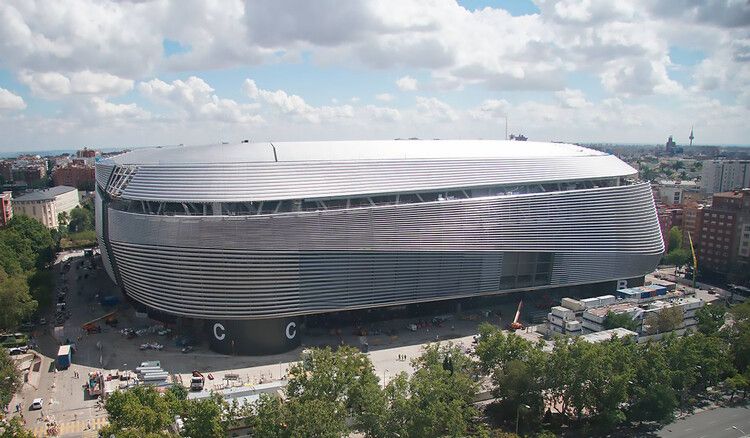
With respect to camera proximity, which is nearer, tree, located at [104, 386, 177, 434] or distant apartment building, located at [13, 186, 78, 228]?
tree, located at [104, 386, 177, 434]

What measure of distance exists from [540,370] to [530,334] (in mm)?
21186

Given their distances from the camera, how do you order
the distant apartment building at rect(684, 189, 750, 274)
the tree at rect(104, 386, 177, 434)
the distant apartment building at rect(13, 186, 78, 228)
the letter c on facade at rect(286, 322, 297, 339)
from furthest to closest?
1. the distant apartment building at rect(13, 186, 78, 228)
2. the distant apartment building at rect(684, 189, 750, 274)
3. the letter c on facade at rect(286, 322, 297, 339)
4. the tree at rect(104, 386, 177, 434)

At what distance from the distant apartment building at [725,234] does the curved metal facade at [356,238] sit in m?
23.8

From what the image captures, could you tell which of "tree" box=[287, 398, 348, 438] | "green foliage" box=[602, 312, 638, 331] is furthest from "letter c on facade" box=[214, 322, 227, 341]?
"green foliage" box=[602, 312, 638, 331]

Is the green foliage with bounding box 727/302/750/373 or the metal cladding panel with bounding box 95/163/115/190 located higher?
the metal cladding panel with bounding box 95/163/115/190

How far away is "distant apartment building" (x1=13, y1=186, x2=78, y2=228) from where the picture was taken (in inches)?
4776

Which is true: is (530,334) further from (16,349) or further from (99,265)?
(99,265)

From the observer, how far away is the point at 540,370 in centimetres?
4175

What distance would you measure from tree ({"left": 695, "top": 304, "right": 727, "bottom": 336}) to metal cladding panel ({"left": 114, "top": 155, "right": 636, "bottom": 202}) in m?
21.5

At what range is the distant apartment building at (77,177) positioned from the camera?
563 feet

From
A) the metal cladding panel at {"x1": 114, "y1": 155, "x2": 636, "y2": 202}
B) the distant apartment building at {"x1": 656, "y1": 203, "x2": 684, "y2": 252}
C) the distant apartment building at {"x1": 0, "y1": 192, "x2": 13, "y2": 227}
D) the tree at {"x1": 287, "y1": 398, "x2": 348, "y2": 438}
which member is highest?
the metal cladding panel at {"x1": 114, "y1": 155, "x2": 636, "y2": 202}

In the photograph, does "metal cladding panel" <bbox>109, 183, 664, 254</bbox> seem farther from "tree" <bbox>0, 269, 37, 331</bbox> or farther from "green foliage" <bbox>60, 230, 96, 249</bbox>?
"green foliage" <bbox>60, 230, 96, 249</bbox>

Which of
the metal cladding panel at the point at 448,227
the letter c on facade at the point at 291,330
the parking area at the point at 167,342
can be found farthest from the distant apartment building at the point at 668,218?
the letter c on facade at the point at 291,330

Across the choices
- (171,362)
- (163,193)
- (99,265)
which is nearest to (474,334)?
(171,362)
